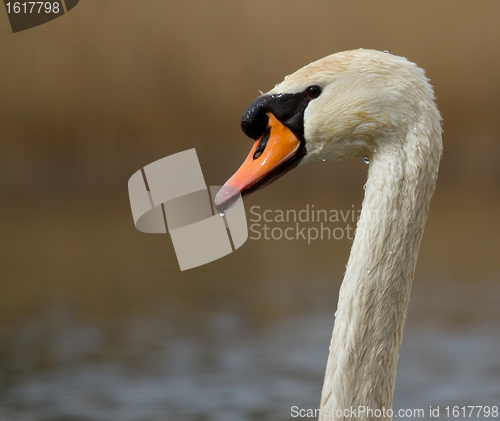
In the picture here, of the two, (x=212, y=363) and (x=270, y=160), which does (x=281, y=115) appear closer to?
(x=270, y=160)

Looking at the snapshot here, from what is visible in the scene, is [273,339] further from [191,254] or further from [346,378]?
[346,378]

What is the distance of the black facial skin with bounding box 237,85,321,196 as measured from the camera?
0.94 m

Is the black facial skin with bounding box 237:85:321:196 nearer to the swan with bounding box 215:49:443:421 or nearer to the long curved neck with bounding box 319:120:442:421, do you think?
the swan with bounding box 215:49:443:421

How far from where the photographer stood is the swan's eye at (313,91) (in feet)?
3.03

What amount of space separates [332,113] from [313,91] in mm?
43

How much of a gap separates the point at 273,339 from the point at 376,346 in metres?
2.91

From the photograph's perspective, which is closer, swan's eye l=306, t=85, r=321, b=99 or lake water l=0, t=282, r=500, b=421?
swan's eye l=306, t=85, r=321, b=99

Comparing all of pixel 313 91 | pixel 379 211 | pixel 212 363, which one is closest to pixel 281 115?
pixel 313 91

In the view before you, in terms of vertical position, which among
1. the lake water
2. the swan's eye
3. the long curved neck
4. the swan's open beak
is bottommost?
the long curved neck

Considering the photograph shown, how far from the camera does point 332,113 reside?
93 cm

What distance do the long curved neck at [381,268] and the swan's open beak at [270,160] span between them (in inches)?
5.7

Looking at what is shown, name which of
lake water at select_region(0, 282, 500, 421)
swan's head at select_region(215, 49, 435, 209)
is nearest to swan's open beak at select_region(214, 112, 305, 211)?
swan's head at select_region(215, 49, 435, 209)

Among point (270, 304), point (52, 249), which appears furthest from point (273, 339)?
point (52, 249)

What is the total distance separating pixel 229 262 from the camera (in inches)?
235
